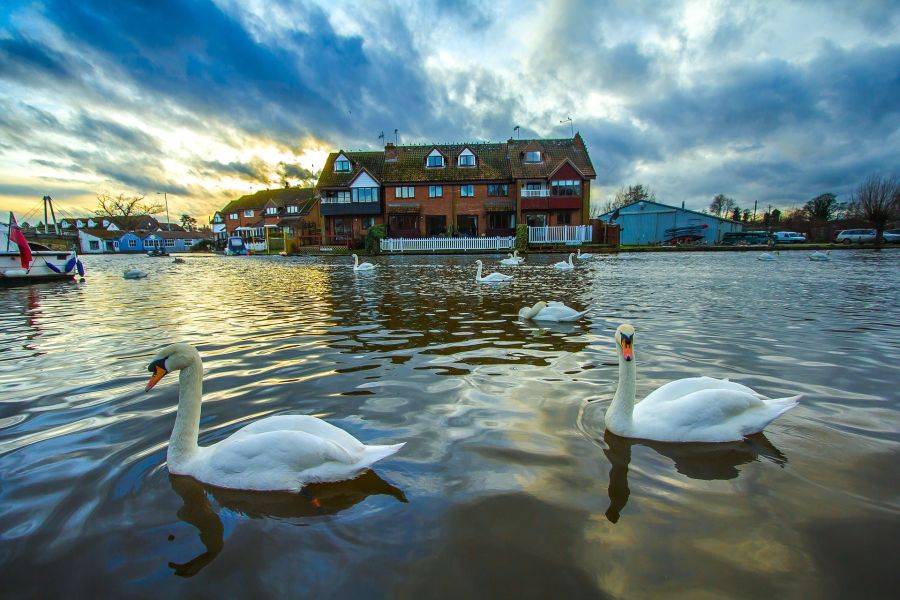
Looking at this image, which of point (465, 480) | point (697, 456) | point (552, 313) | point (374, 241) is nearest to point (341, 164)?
point (374, 241)

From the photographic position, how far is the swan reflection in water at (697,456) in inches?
119

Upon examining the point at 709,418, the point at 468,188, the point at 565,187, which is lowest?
the point at 709,418

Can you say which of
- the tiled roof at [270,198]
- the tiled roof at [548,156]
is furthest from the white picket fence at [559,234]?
the tiled roof at [270,198]

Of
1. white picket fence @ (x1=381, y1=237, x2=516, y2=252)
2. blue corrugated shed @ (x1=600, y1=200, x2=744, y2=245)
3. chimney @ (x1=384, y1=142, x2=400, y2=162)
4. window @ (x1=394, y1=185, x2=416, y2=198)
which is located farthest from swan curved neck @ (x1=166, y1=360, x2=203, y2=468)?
blue corrugated shed @ (x1=600, y1=200, x2=744, y2=245)

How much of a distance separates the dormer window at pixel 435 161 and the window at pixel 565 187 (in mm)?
11802

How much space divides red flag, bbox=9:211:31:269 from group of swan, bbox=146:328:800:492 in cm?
1897

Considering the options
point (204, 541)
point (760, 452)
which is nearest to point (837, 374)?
point (760, 452)

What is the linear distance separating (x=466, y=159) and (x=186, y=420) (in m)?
45.5

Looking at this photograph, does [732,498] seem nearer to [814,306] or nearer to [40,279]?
[814,306]

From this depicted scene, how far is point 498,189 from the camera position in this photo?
44750 millimetres

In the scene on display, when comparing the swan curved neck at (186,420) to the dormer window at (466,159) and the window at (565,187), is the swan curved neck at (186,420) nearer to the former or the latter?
the window at (565,187)

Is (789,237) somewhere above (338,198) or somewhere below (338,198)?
below

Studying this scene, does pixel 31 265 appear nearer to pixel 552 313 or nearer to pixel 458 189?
pixel 552 313

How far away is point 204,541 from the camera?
247 cm
